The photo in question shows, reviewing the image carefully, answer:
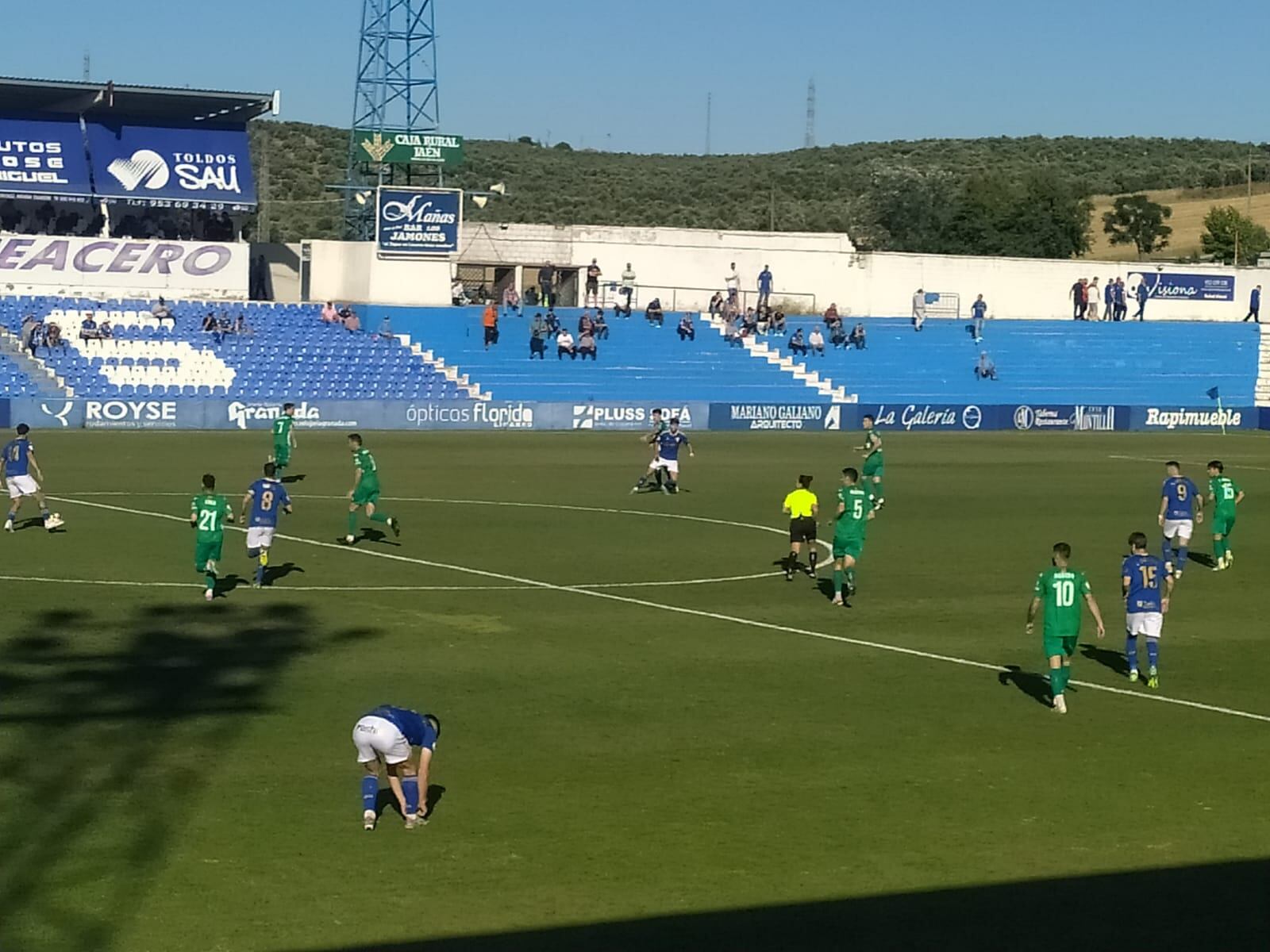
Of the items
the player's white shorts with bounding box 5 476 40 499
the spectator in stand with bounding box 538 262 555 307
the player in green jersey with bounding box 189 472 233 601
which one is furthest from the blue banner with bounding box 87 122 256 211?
the player in green jersey with bounding box 189 472 233 601

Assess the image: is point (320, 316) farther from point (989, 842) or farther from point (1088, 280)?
point (989, 842)

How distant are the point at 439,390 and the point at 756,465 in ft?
62.6

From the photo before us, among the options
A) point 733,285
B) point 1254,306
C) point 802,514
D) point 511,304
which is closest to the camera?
point 802,514

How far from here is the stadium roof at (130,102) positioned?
215 feet

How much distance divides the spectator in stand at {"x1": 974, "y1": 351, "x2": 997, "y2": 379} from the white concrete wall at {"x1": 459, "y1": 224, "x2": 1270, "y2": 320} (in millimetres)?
8782

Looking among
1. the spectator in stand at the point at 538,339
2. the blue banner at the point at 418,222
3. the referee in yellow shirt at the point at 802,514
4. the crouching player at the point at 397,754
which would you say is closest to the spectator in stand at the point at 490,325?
the spectator in stand at the point at 538,339

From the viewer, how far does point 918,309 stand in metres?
78.2

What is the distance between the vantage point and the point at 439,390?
6419 cm

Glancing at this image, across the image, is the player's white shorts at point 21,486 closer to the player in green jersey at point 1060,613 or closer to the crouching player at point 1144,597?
the player in green jersey at point 1060,613

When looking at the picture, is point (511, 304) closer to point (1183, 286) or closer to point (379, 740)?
point (1183, 286)

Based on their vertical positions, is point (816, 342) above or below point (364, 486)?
above

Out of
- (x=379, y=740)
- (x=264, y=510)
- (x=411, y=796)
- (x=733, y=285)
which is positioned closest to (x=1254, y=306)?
(x=733, y=285)

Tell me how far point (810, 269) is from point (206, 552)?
6043cm

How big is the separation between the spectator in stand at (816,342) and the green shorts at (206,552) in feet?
169
